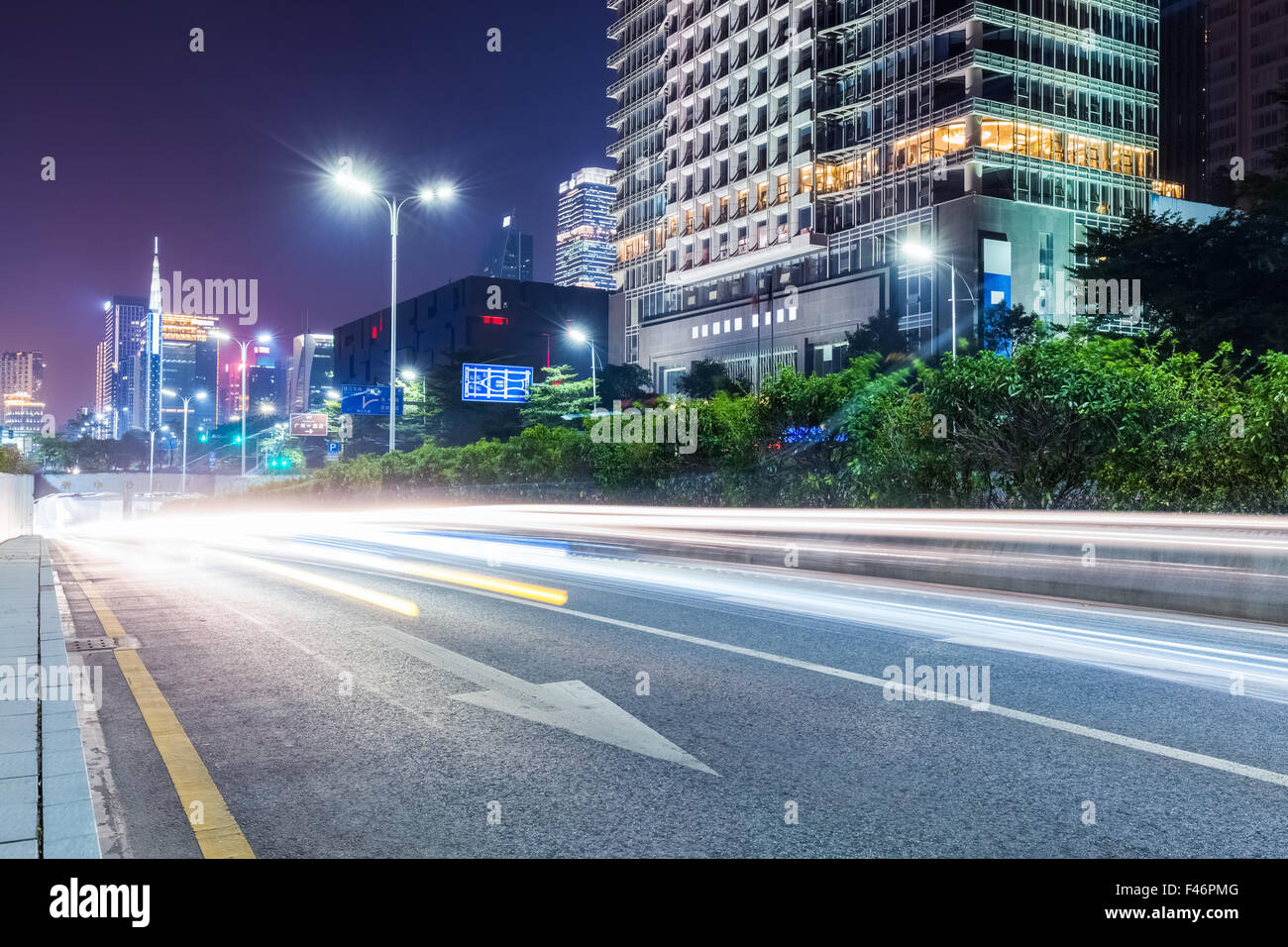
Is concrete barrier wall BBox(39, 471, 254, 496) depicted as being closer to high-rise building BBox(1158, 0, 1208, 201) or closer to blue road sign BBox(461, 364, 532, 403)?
blue road sign BBox(461, 364, 532, 403)

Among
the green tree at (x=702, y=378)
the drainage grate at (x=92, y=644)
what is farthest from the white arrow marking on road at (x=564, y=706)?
the green tree at (x=702, y=378)

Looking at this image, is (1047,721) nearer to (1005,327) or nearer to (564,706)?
(564,706)

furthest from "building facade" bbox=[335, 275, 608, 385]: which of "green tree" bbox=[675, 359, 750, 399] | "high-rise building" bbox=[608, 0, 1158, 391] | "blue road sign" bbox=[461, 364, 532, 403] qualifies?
"blue road sign" bbox=[461, 364, 532, 403]

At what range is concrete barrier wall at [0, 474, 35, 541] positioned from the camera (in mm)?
27203

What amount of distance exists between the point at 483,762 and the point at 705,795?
1277 millimetres

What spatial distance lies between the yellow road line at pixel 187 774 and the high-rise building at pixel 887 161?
4498 centimetres

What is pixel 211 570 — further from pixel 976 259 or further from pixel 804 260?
pixel 804 260

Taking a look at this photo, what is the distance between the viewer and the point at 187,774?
16.4 ft

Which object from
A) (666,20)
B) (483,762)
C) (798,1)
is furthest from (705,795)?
(666,20)

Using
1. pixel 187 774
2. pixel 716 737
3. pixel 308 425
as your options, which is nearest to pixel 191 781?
pixel 187 774

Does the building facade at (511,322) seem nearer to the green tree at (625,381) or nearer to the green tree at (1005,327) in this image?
the green tree at (625,381)

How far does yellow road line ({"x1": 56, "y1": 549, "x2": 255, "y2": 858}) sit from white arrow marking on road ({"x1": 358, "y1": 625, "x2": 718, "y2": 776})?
5.87ft

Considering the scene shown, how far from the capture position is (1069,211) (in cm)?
6366

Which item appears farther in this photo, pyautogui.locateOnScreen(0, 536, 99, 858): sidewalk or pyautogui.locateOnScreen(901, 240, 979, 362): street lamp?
pyautogui.locateOnScreen(901, 240, 979, 362): street lamp
